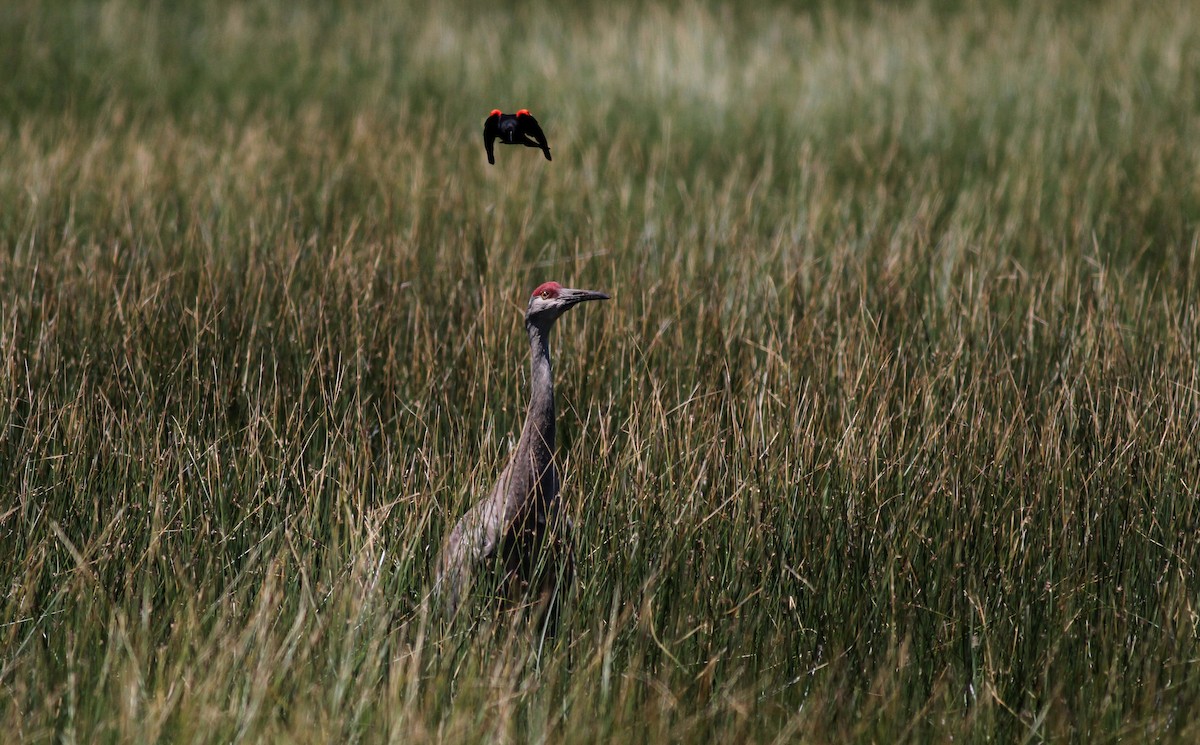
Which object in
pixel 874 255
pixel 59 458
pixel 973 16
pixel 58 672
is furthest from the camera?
pixel 973 16

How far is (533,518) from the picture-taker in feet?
11.8

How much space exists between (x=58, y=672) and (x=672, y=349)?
8.73 feet

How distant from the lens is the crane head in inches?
138

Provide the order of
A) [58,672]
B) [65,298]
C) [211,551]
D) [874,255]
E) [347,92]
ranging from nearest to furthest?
[58,672]
[211,551]
[65,298]
[874,255]
[347,92]

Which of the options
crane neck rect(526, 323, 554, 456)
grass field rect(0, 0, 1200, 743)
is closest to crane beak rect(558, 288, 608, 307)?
crane neck rect(526, 323, 554, 456)

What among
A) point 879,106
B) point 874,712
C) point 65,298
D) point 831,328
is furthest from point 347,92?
point 874,712

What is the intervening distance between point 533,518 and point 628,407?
110 centimetres

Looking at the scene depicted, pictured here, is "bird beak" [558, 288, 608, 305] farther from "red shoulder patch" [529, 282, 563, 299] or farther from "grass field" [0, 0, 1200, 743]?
"grass field" [0, 0, 1200, 743]

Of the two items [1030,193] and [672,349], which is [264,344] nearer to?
[672,349]

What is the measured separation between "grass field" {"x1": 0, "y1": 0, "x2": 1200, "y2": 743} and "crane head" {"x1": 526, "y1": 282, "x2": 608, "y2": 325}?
399 mm

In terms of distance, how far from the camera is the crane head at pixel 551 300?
350 cm

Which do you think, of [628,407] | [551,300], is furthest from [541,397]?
[628,407]

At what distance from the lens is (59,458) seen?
3832 millimetres

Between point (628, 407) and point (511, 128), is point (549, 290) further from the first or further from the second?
point (628, 407)
